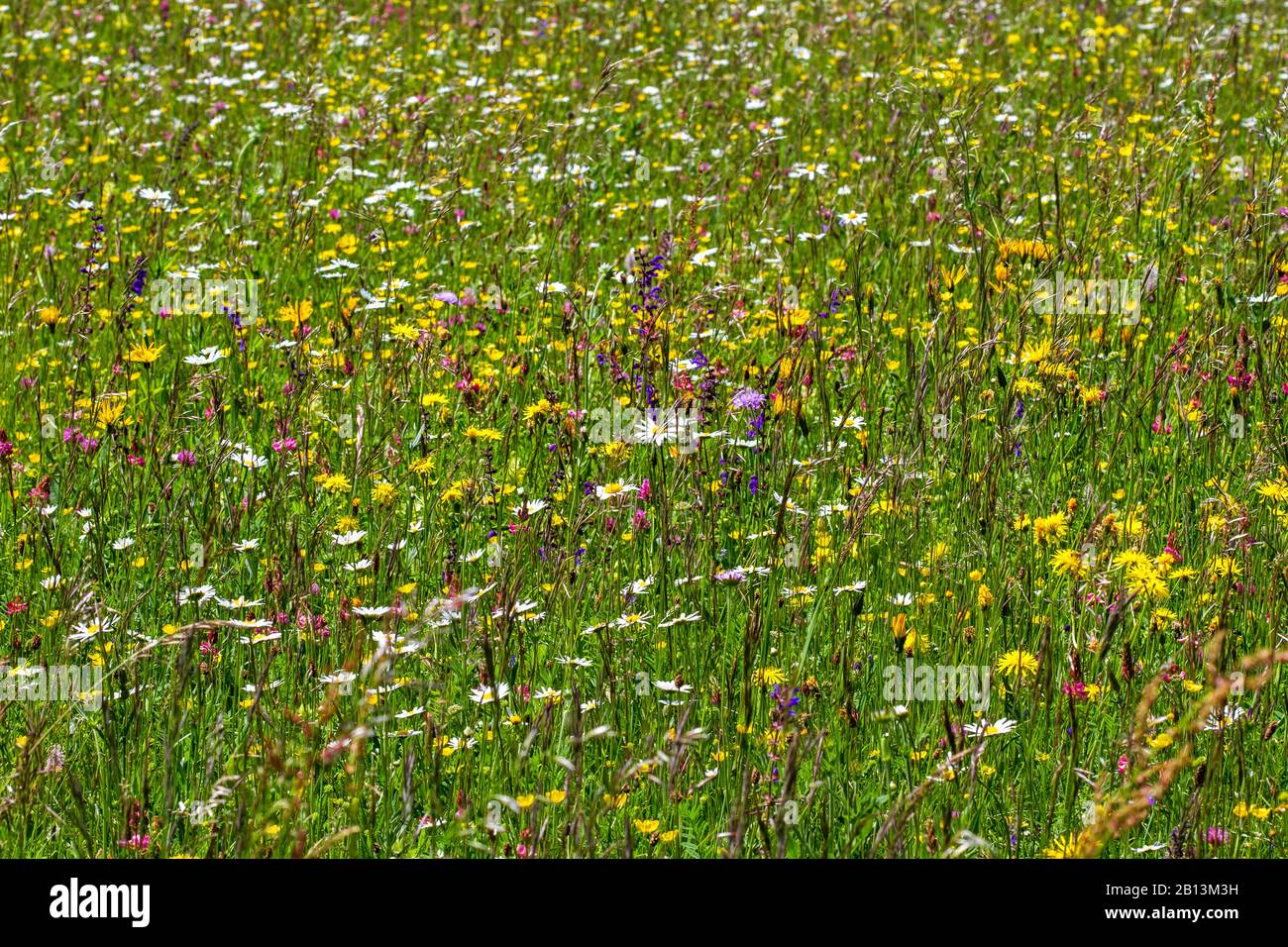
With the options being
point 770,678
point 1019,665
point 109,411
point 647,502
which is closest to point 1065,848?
point 1019,665

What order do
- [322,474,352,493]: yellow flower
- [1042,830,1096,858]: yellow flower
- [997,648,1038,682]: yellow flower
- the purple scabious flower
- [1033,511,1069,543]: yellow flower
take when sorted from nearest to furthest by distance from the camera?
[1042,830,1096,858]: yellow flower, [997,648,1038,682]: yellow flower, [1033,511,1069,543]: yellow flower, [322,474,352,493]: yellow flower, the purple scabious flower

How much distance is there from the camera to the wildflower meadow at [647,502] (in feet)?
7.72

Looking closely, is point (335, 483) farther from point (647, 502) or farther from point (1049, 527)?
point (1049, 527)

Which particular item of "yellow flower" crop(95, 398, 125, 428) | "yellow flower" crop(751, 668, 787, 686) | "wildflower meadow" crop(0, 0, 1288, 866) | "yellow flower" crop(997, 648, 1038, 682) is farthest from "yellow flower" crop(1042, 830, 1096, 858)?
"yellow flower" crop(95, 398, 125, 428)

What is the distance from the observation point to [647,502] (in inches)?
137

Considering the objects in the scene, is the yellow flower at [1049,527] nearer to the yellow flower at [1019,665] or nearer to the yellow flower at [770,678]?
the yellow flower at [1019,665]

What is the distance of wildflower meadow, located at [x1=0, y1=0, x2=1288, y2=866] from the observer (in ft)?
7.72

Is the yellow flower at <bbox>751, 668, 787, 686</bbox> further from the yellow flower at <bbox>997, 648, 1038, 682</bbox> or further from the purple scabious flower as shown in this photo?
the purple scabious flower

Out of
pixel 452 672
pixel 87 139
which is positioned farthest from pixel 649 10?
pixel 452 672

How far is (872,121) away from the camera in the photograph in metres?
6.90

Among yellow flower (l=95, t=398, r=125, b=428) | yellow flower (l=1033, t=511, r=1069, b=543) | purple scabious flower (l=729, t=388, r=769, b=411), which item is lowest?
yellow flower (l=95, t=398, r=125, b=428)

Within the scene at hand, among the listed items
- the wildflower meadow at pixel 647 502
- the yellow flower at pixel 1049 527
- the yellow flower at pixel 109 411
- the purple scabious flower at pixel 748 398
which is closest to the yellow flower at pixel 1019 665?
the wildflower meadow at pixel 647 502

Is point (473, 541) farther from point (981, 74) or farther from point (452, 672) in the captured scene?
point (981, 74)
